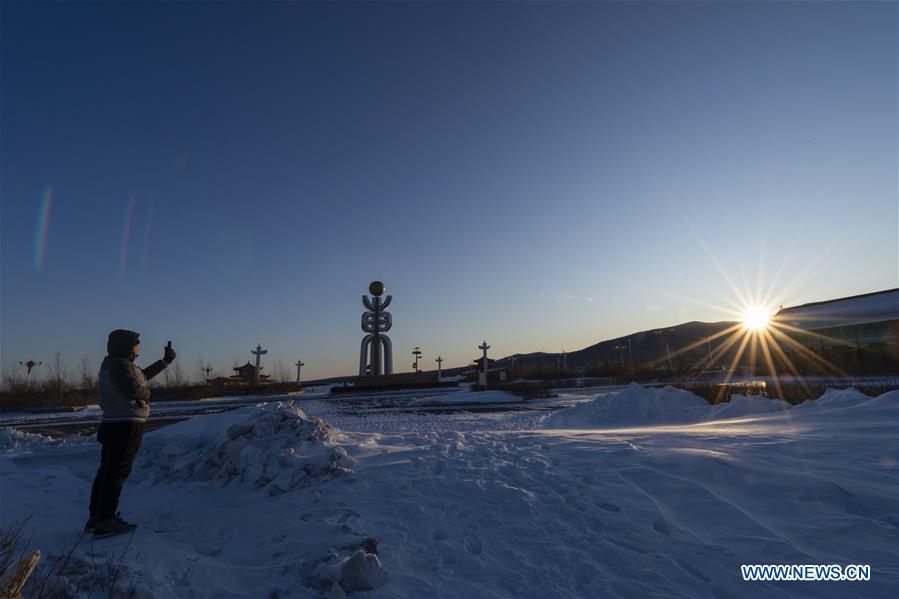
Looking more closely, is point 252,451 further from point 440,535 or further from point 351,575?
point 351,575

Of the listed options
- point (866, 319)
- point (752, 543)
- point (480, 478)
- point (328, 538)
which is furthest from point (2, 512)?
point (866, 319)

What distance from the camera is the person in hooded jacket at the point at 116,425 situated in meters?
3.96

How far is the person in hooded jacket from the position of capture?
3959 mm

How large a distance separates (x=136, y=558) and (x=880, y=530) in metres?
5.95

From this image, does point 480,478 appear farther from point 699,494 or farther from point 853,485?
point 853,485

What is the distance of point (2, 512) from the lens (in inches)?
182

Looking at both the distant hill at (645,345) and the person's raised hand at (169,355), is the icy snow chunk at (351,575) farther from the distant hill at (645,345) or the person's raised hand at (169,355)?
the distant hill at (645,345)

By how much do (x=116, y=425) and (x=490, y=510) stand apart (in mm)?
3970

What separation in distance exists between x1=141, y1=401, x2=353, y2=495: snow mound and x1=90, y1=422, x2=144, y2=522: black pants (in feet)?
5.68

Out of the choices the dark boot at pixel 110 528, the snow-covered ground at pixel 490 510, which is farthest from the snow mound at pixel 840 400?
the dark boot at pixel 110 528

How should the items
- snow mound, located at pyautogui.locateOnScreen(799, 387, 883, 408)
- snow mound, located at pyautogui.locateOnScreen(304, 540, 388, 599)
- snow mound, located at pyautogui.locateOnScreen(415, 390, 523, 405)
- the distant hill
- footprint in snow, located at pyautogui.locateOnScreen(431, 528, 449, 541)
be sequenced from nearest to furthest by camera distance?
1. snow mound, located at pyautogui.locateOnScreen(304, 540, 388, 599)
2. footprint in snow, located at pyautogui.locateOnScreen(431, 528, 449, 541)
3. snow mound, located at pyautogui.locateOnScreen(799, 387, 883, 408)
4. snow mound, located at pyautogui.locateOnScreen(415, 390, 523, 405)
5. the distant hill

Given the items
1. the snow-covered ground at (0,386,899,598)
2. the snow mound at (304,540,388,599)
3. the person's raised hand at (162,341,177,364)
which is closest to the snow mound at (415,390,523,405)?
the snow-covered ground at (0,386,899,598)

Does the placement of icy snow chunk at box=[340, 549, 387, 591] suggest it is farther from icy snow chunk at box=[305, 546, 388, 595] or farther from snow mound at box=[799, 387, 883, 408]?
snow mound at box=[799, 387, 883, 408]

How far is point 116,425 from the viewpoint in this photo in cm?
414
